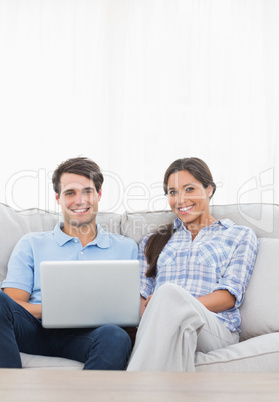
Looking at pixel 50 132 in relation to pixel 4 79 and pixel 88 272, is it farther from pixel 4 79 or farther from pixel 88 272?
pixel 88 272

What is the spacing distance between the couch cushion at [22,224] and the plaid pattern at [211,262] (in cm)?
25

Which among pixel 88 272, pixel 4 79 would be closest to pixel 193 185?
pixel 88 272

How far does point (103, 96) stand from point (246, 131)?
39.9 inches

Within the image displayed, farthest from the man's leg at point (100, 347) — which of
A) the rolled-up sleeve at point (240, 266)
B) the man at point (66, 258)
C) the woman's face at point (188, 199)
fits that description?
the woman's face at point (188, 199)

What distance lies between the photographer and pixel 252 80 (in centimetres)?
319

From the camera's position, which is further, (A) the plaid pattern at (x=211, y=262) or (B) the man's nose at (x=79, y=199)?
(B) the man's nose at (x=79, y=199)

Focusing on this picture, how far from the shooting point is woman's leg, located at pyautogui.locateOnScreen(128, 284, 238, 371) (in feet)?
4.97

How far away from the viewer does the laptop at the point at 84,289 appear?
1593 mm

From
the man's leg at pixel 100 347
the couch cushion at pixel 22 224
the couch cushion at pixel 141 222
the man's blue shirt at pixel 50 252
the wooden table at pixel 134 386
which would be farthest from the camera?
the couch cushion at pixel 141 222

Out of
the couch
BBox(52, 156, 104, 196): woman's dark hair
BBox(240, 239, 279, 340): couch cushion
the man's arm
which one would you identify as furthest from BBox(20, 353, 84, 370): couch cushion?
BBox(52, 156, 104, 196): woman's dark hair

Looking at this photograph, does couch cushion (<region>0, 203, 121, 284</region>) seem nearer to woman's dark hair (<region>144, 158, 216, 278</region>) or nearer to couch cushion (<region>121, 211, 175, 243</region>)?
couch cushion (<region>121, 211, 175, 243</region>)

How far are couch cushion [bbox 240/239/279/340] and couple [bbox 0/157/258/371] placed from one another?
41 millimetres

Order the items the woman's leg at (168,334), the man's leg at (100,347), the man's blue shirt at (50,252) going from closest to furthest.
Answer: the woman's leg at (168,334)
the man's leg at (100,347)
the man's blue shirt at (50,252)

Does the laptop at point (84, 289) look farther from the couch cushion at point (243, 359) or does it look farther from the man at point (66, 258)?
the couch cushion at point (243, 359)
